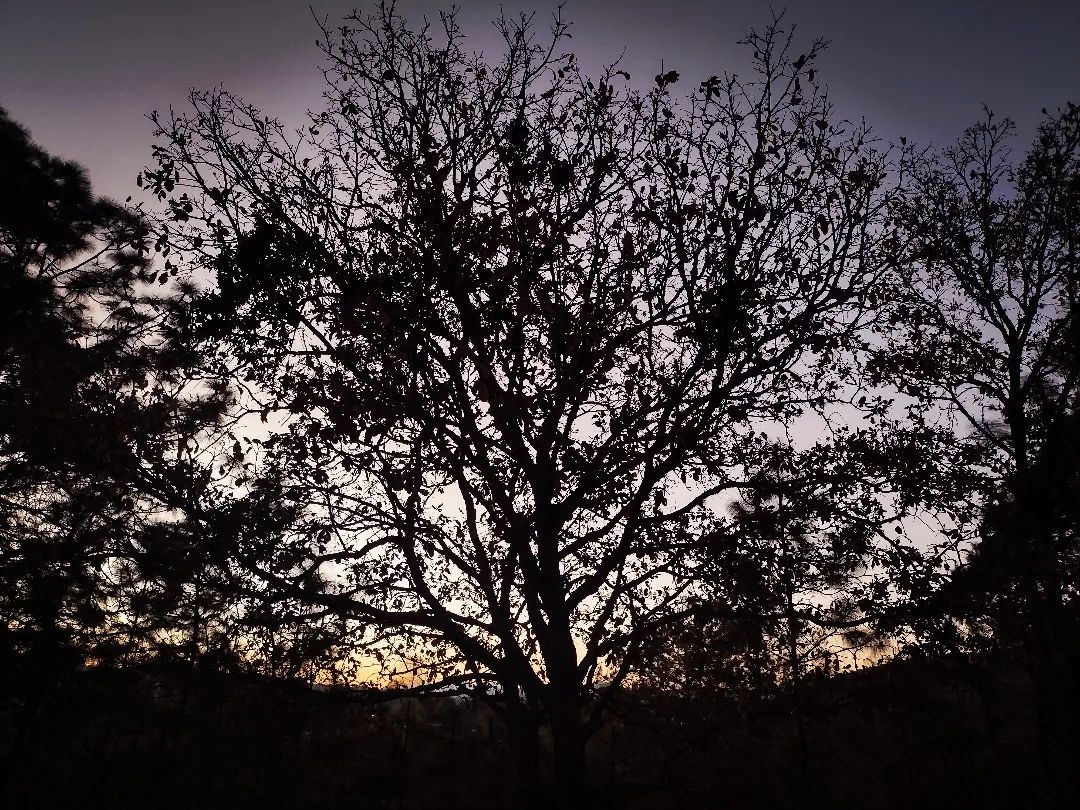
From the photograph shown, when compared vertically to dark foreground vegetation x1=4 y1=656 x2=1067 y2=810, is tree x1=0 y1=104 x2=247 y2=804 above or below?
above

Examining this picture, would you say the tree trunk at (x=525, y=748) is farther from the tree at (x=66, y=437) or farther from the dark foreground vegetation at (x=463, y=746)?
the tree at (x=66, y=437)

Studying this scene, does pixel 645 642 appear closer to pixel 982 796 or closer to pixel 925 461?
pixel 925 461

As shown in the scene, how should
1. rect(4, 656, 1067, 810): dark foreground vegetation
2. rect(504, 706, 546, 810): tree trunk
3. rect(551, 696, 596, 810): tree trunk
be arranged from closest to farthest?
rect(4, 656, 1067, 810): dark foreground vegetation < rect(551, 696, 596, 810): tree trunk < rect(504, 706, 546, 810): tree trunk

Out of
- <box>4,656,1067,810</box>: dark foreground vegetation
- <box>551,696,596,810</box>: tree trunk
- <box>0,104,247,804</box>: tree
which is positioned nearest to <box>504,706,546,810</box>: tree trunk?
<box>551,696,596,810</box>: tree trunk

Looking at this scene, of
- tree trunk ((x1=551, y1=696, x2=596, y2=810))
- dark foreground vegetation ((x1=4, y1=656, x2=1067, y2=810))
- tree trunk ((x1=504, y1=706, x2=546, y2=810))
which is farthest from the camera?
tree trunk ((x1=504, y1=706, x2=546, y2=810))

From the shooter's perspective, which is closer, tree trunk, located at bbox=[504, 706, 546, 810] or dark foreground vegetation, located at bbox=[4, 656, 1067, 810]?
dark foreground vegetation, located at bbox=[4, 656, 1067, 810]

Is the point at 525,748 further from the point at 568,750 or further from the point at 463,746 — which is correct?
the point at 463,746

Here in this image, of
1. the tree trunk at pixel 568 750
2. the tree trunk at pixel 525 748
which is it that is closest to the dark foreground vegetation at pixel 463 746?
the tree trunk at pixel 568 750

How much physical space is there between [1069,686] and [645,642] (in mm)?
7764

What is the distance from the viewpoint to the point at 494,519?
31.5 feet

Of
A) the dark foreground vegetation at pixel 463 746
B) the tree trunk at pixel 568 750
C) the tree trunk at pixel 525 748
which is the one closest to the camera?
the dark foreground vegetation at pixel 463 746

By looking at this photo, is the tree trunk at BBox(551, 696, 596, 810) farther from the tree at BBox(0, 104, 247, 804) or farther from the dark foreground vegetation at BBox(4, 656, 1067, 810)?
the tree at BBox(0, 104, 247, 804)

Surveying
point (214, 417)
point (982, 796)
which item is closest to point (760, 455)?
point (214, 417)

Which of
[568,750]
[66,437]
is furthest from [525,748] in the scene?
[66,437]
